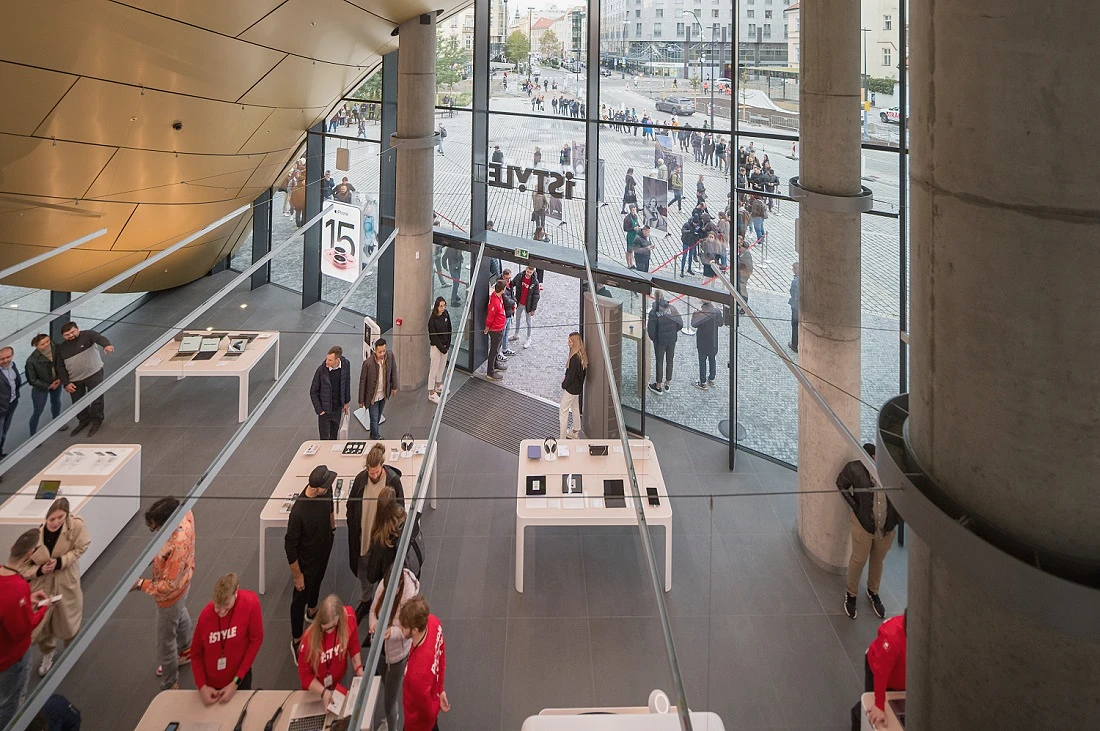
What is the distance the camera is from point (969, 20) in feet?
6.43

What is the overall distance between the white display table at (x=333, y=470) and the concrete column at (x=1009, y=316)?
9.76ft

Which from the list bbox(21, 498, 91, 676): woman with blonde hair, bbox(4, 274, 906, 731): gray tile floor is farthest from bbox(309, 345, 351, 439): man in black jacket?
bbox(21, 498, 91, 676): woman with blonde hair

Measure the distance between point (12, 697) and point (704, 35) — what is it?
29.0 feet

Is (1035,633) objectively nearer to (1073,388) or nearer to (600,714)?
(1073,388)

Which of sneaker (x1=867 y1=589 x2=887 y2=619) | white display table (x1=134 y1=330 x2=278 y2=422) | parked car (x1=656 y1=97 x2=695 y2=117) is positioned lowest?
sneaker (x1=867 y1=589 x2=887 y2=619)

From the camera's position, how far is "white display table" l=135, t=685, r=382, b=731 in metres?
3.64

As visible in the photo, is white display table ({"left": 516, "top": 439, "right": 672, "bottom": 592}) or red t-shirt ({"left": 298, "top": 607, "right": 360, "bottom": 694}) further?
white display table ({"left": 516, "top": 439, "right": 672, "bottom": 592})

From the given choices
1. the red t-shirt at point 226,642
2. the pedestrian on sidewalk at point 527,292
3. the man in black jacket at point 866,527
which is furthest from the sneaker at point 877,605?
the pedestrian on sidewalk at point 527,292

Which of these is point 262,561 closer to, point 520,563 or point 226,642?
point 226,642

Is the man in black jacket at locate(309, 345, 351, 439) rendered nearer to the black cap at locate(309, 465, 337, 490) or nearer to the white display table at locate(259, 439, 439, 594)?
the white display table at locate(259, 439, 439, 594)

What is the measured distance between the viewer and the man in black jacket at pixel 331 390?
633cm

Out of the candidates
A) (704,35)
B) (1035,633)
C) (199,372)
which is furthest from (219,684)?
(704,35)

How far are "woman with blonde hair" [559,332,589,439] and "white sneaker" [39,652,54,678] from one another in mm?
4393

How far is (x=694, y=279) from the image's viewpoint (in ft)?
29.8
